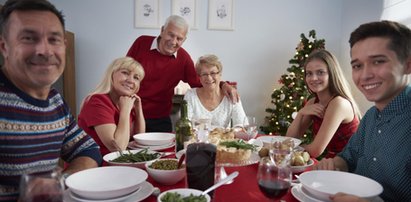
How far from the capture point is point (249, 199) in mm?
1111

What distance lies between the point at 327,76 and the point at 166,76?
1.62m

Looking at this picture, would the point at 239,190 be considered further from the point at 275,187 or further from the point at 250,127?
the point at 250,127

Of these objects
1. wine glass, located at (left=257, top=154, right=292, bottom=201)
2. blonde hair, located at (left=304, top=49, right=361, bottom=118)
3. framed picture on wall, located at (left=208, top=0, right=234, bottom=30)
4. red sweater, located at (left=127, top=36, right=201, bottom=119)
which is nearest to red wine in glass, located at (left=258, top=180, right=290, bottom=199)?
wine glass, located at (left=257, top=154, right=292, bottom=201)

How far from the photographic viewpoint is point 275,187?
102 cm

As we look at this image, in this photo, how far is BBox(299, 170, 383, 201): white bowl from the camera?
1111 millimetres

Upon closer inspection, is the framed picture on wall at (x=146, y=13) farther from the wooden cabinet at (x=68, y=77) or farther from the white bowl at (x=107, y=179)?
the white bowl at (x=107, y=179)

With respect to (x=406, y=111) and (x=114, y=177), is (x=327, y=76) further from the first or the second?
(x=114, y=177)

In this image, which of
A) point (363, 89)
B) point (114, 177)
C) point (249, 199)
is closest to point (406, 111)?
point (363, 89)

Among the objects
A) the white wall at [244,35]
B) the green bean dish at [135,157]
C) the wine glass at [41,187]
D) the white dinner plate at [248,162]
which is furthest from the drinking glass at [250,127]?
the white wall at [244,35]

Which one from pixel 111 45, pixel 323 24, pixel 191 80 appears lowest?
pixel 191 80

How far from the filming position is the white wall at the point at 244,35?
15.1 ft

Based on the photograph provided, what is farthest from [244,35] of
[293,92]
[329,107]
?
[329,107]

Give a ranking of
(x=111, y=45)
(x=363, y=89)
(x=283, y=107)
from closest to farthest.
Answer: (x=363, y=89)
(x=283, y=107)
(x=111, y=45)

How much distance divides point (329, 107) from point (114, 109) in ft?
4.81
